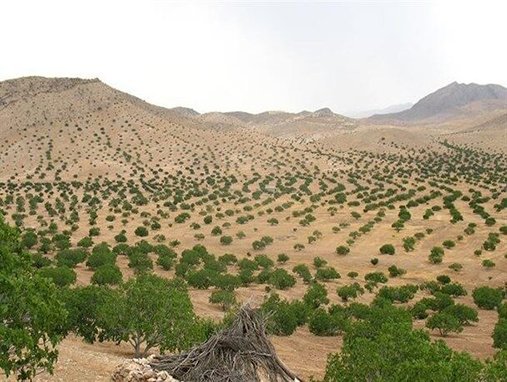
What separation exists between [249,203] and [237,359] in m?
48.4

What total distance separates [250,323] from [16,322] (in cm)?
428

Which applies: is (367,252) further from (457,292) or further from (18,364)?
(18,364)

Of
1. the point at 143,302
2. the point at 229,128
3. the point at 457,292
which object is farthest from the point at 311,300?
the point at 229,128

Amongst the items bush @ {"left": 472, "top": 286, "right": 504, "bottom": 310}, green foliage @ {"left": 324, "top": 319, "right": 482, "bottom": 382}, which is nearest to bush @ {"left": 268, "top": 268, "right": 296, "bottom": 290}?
bush @ {"left": 472, "top": 286, "right": 504, "bottom": 310}

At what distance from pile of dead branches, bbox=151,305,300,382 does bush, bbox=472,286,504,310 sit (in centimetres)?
2157

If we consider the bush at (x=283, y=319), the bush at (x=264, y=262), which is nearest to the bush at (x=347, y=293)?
the bush at (x=283, y=319)

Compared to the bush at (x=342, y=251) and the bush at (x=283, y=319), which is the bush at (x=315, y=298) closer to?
the bush at (x=283, y=319)

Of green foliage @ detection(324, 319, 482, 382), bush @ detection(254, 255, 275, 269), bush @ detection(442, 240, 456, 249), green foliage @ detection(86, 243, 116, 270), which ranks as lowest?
bush @ detection(254, 255, 275, 269)

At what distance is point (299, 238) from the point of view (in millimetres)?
44250

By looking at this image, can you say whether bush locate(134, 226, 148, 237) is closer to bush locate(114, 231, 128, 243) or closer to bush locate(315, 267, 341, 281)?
bush locate(114, 231, 128, 243)

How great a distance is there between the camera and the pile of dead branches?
9836mm

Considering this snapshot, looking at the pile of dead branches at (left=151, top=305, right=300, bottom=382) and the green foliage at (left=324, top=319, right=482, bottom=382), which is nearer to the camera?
the pile of dead branches at (left=151, top=305, right=300, bottom=382)

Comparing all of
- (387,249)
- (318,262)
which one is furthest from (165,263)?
(387,249)

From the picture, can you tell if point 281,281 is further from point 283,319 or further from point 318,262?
point 283,319
